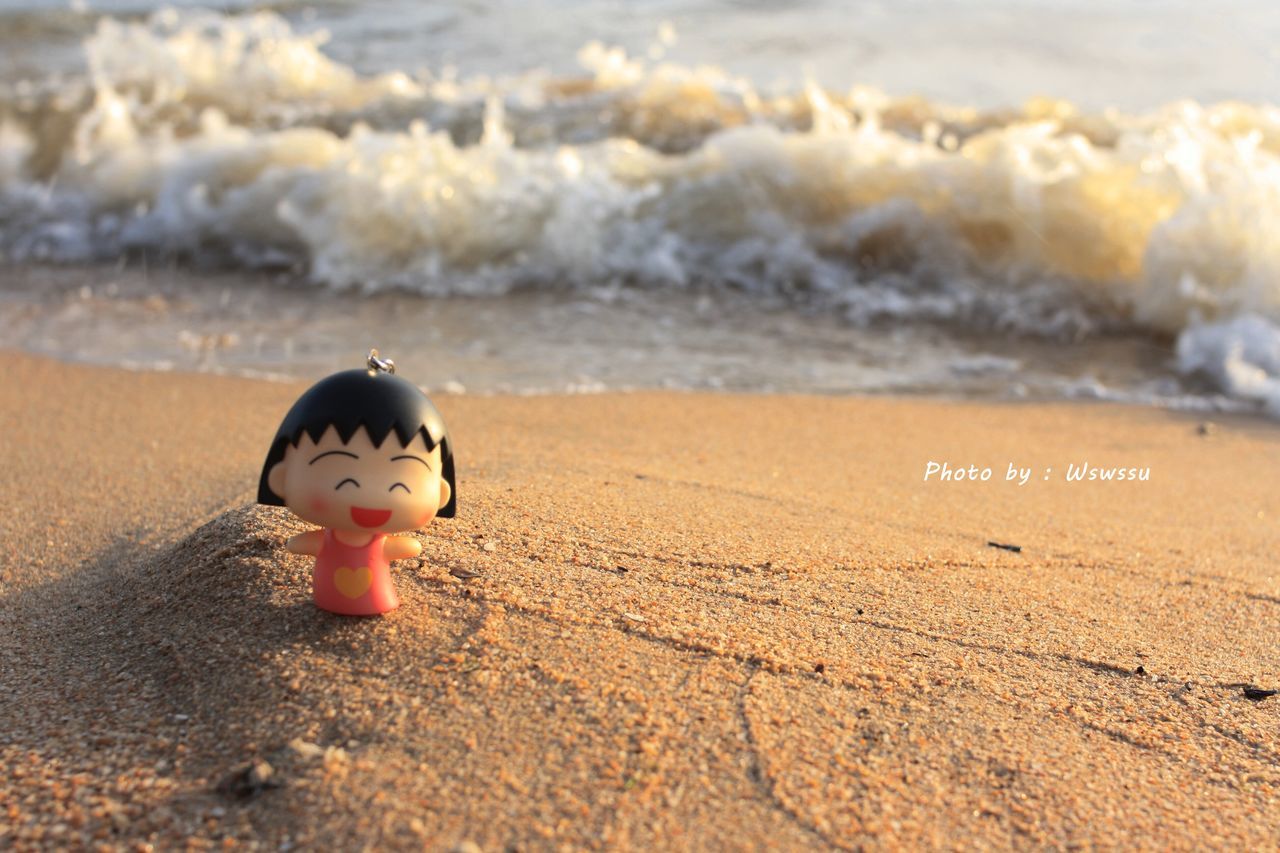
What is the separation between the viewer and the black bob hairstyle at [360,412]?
178 centimetres

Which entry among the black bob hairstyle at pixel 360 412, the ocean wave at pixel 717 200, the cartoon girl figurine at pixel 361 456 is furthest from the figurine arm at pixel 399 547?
the ocean wave at pixel 717 200

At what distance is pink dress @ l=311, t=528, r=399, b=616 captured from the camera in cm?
196

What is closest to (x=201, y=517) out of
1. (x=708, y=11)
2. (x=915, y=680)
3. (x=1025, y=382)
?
(x=915, y=680)

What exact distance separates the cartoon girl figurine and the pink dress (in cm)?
7

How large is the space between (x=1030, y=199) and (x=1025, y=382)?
219 cm

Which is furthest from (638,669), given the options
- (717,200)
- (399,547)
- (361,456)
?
(717,200)

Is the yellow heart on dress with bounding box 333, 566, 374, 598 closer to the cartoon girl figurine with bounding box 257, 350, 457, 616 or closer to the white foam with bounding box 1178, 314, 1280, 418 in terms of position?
the cartoon girl figurine with bounding box 257, 350, 457, 616

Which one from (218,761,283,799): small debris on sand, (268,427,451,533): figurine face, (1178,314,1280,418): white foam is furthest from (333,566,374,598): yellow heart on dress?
(1178,314,1280,418): white foam

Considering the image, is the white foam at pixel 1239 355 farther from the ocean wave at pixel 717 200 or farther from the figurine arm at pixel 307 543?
the figurine arm at pixel 307 543

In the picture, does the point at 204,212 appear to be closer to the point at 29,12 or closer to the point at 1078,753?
the point at 1078,753

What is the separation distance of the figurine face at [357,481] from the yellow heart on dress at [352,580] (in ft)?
0.45

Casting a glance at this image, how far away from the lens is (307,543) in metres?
1.98

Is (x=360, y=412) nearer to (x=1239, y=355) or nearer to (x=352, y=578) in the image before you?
(x=352, y=578)

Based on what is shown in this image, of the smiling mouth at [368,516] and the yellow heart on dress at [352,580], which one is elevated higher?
the smiling mouth at [368,516]
